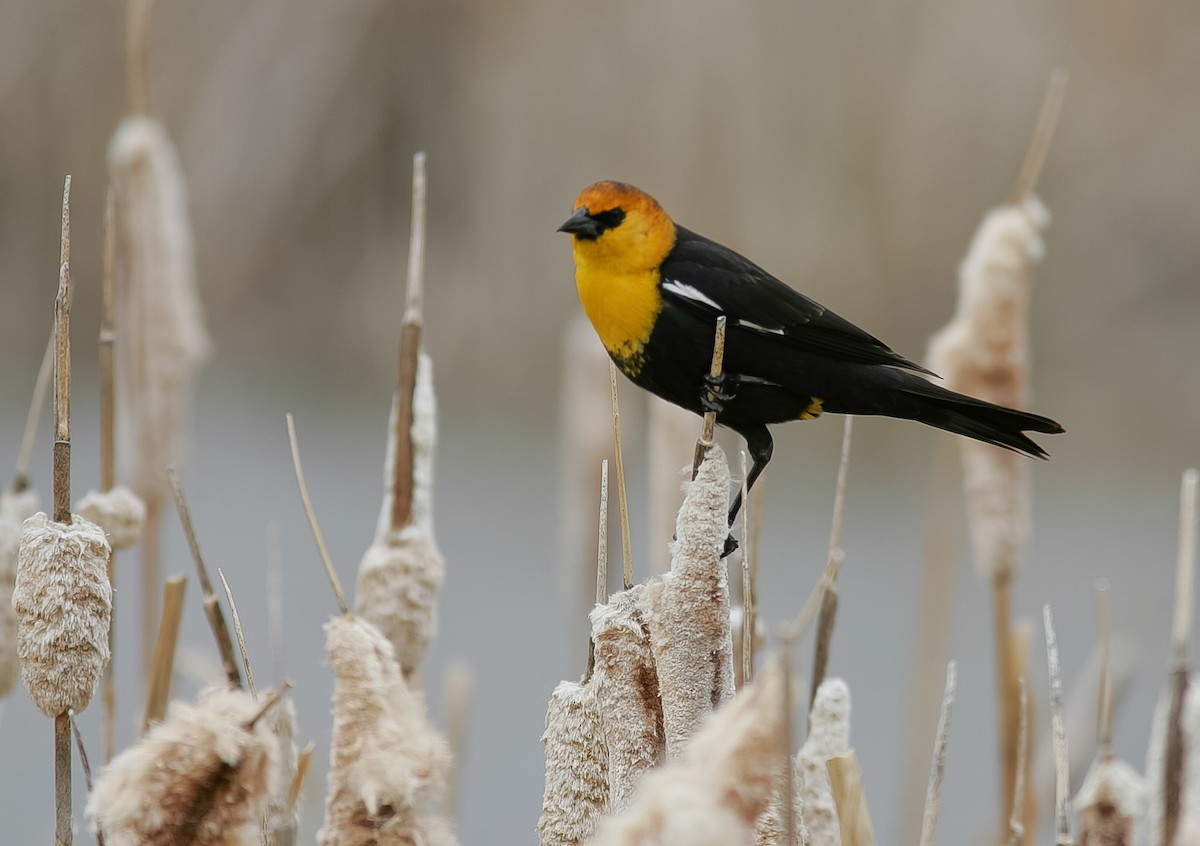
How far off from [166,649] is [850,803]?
2.60 feet

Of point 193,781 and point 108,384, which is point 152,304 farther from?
point 193,781

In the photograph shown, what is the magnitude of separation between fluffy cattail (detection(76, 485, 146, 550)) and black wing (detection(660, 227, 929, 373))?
742 mm

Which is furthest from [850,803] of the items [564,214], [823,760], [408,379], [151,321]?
[564,214]

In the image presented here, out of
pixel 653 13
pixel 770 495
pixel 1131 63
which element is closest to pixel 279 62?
Answer: pixel 653 13

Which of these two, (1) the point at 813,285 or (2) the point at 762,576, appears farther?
(1) the point at 813,285

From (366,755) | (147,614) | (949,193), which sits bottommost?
(366,755)

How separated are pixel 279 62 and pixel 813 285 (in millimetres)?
2504

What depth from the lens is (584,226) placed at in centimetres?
188

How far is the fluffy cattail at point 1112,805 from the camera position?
3.69 ft

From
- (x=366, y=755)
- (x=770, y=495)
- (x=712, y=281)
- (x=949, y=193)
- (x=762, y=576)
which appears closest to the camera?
(x=366, y=755)

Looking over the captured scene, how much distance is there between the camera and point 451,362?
5.87m

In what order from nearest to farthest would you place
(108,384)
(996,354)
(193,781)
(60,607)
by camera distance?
(193,781)
(60,607)
(108,384)
(996,354)

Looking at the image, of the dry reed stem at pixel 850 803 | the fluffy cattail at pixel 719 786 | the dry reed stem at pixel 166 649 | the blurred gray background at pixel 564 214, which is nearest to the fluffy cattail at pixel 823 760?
the dry reed stem at pixel 850 803

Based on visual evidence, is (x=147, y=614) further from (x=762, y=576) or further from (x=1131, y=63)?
(x=1131, y=63)
